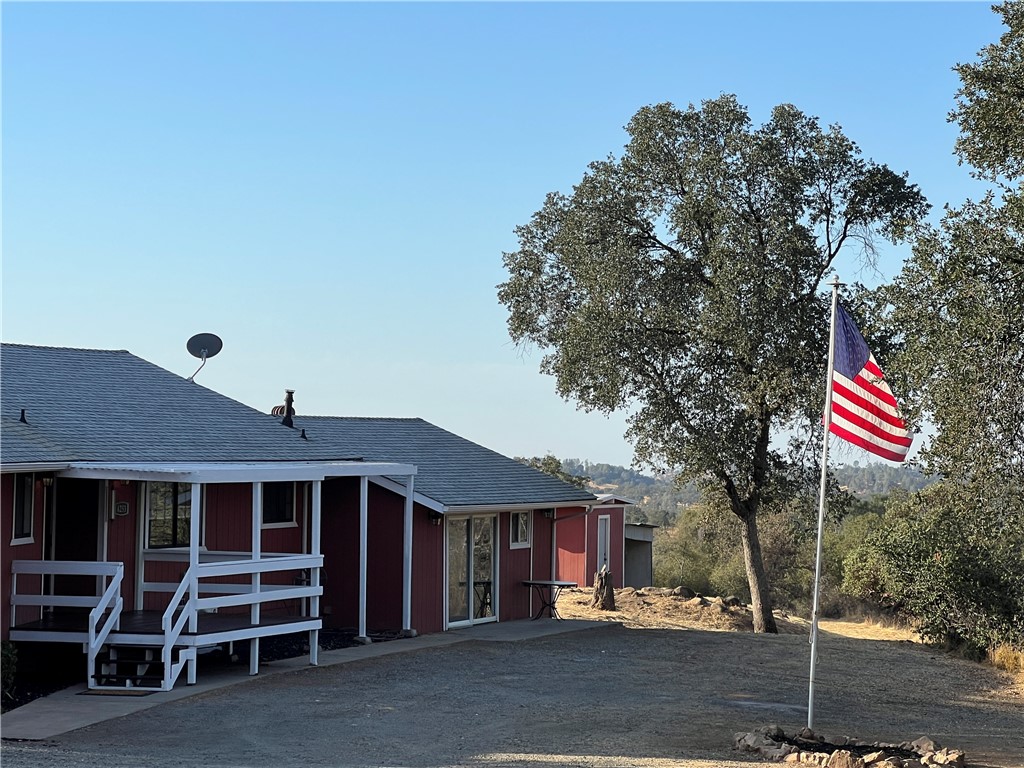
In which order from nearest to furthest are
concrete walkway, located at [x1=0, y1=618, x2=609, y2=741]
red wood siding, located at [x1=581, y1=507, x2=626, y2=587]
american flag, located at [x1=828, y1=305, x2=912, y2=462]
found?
1. concrete walkway, located at [x1=0, y1=618, x2=609, y2=741]
2. american flag, located at [x1=828, y1=305, x2=912, y2=462]
3. red wood siding, located at [x1=581, y1=507, x2=626, y2=587]

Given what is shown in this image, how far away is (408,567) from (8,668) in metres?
7.50

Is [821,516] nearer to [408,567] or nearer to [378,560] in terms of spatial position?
[408,567]

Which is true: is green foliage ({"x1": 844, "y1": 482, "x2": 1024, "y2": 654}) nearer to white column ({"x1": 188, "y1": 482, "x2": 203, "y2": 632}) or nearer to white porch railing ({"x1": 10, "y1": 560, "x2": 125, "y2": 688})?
white column ({"x1": 188, "y1": 482, "x2": 203, "y2": 632})

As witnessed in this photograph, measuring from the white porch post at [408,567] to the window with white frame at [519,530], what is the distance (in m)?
3.55

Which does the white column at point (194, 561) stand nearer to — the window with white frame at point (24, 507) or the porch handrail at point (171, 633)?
the porch handrail at point (171, 633)

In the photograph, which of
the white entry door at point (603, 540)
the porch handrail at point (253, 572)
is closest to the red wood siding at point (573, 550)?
the white entry door at point (603, 540)

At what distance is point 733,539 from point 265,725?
3401 centimetres

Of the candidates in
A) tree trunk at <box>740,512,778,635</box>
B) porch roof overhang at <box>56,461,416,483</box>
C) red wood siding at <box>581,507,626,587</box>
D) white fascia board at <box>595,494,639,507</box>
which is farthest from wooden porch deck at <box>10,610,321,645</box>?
red wood siding at <box>581,507,626,587</box>

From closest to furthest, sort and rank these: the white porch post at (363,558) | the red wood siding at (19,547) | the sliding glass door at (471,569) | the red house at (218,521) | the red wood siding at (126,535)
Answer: the red wood siding at (19,547), the red house at (218,521), the red wood siding at (126,535), the white porch post at (363,558), the sliding glass door at (471,569)

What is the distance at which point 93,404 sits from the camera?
17.9 m

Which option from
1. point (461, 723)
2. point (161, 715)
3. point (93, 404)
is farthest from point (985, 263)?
point (93, 404)

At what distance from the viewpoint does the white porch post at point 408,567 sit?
19.8 metres

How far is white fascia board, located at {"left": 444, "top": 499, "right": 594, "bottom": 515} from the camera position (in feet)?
68.4

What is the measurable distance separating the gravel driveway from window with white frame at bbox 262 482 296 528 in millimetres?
4003
